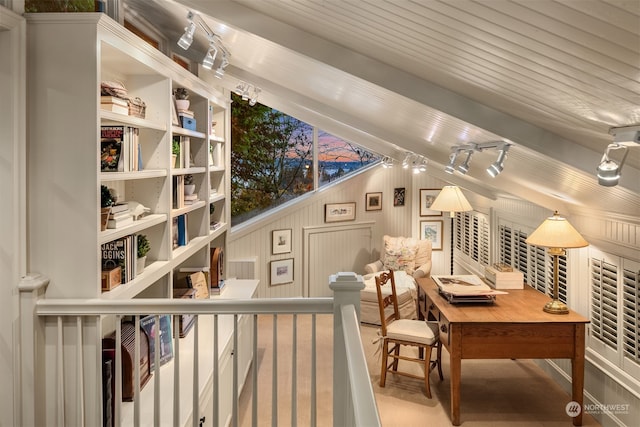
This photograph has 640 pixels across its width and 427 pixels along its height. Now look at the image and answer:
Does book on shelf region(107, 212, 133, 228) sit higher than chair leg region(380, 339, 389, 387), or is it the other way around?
book on shelf region(107, 212, 133, 228)

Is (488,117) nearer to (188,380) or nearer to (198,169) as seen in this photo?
(188,380)

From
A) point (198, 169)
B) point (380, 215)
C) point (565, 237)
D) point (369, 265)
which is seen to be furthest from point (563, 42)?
point (380, 215)

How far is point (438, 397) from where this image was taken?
4035mm

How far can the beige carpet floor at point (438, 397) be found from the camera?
364 cm

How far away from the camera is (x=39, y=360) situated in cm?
205

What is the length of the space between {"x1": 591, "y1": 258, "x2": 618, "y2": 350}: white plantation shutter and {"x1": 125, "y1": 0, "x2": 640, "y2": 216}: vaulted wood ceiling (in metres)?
0.45

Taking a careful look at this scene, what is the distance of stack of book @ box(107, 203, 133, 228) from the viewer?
7.51 feet

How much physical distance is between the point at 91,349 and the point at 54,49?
4.00 feet

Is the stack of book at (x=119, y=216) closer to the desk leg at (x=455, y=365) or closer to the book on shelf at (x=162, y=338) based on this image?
the book on shelf at (x=162, y=338)

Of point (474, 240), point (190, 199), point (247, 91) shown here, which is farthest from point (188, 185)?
point (474, 240)

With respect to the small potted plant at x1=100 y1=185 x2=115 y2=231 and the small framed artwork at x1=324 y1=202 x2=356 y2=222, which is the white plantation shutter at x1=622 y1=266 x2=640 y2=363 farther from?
the small framed artwork at x1=324 y1=202 x2=356 y2=222

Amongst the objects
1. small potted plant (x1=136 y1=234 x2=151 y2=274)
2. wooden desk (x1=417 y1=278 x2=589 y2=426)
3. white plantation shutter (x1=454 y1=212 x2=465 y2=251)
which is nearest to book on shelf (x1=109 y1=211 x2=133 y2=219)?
small potted plant (x1=136 y1=234 x2=151 y2=274)

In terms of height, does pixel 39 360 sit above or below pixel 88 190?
below

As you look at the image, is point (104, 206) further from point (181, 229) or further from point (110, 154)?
point (181, 229)
